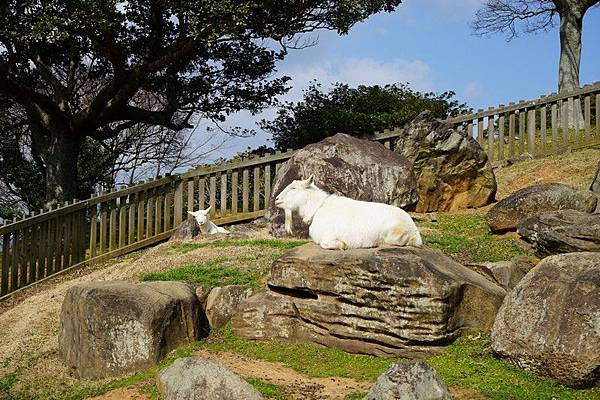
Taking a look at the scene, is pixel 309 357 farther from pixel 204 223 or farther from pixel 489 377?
pixel 204 223

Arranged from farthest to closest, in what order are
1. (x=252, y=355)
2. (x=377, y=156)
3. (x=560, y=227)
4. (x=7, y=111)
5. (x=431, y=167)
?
(x=7, y=111) < (x=431, y=167) < (x=377, y=156) < (x=560, y=227) < (x=252, y=355)

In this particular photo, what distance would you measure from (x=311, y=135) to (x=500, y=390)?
1440cm

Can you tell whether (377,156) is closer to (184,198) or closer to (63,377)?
(184,198)

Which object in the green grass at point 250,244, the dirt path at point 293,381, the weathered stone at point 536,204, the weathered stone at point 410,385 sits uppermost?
the weathered stone at point 536,204

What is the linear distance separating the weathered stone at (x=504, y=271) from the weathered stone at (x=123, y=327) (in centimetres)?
413

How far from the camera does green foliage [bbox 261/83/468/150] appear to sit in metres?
21.1

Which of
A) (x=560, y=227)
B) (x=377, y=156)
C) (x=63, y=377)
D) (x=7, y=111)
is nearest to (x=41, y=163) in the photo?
(x=7, y=111)

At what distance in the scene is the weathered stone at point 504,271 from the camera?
10.1 metres

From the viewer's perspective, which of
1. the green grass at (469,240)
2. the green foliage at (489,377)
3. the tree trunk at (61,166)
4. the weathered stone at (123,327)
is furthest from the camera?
the tree trunk at (61,166)

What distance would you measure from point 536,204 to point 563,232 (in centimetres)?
246

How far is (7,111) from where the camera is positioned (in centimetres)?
2258

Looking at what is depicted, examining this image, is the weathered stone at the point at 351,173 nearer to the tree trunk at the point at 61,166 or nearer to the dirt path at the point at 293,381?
the dirt path at the point at 293,381

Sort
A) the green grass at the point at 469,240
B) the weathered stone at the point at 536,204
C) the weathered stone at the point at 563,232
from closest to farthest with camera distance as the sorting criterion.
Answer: the weathered stone at the point at 563,232
the green grass at the point at 469,240
the weathered stone at the point at 536,204

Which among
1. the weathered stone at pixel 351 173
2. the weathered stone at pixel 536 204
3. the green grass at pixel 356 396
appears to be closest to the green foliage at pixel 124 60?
the weathered stone at pixel 351 173
